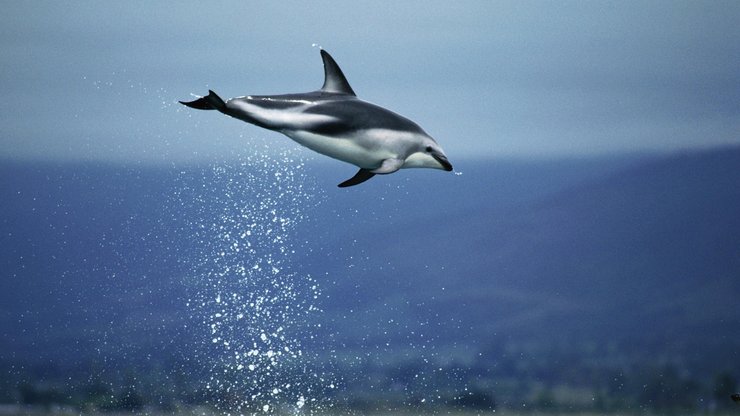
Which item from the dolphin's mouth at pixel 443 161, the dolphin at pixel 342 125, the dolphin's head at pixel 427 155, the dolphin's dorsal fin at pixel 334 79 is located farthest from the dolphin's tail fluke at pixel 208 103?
the dolphin's mouth at pixel 443 161

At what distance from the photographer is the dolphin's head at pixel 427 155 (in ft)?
33.3

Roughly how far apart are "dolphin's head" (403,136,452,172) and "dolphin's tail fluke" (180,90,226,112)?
80.5 inches

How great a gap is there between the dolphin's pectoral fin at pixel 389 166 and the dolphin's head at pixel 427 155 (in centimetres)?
18

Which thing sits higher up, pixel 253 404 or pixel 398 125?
pixel 398 125

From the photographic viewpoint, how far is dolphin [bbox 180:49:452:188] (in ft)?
30.9

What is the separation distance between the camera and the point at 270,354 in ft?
71.7

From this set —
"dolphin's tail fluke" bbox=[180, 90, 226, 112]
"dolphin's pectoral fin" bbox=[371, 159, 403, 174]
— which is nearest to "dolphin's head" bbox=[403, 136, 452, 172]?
"dolphin's pectoral fin" bbox=[371, 159, 403, 174]

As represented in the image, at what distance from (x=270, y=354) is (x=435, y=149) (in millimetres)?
12571

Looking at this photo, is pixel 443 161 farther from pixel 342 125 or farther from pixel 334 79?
pixel 334 79

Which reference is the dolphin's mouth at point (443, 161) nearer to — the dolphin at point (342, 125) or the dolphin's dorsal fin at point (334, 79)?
the dolphin at point (342, 125)

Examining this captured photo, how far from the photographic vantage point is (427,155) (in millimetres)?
10188

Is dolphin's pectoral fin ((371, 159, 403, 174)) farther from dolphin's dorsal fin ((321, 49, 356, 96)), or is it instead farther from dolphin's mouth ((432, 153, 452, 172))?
dolphin's dorsal fin ((321, 49, 356, 96))

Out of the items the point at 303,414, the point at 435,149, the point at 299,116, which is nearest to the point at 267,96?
the point at 299,116

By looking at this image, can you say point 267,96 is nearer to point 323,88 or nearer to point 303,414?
point 323,88
